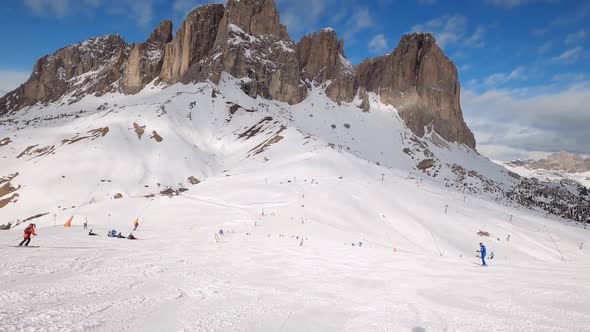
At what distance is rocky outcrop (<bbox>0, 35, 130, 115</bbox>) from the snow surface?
90.8m

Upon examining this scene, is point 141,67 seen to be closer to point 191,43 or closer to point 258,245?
point 191,43

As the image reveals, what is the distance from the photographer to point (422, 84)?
160 meters

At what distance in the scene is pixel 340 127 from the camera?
130000 millimetres

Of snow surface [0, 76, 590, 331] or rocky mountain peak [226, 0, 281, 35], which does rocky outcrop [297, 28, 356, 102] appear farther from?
snow surface [0, 76, 590, 331]

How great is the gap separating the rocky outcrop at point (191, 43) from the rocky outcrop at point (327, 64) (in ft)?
132

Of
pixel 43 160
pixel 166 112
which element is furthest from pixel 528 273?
pixel 166 112

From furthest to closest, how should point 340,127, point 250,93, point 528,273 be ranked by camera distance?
point 340,127, point 250,93, point 528,273

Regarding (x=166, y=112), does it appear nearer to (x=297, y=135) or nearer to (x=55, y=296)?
(x=297, y=135)

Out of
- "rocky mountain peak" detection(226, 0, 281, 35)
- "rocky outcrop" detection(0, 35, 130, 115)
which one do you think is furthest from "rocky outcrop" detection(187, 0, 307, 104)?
"rocky outcrop" detection(0, 35, 130, 115)

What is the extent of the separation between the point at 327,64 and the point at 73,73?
132m

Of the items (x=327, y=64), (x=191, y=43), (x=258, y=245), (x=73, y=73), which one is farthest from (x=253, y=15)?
(x=258, y=245)

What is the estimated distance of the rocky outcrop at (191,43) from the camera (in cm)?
13775

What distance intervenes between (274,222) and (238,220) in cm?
322

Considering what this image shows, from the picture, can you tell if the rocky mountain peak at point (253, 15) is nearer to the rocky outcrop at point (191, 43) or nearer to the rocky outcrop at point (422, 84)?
the rocky outcrop at point (191, 43)
